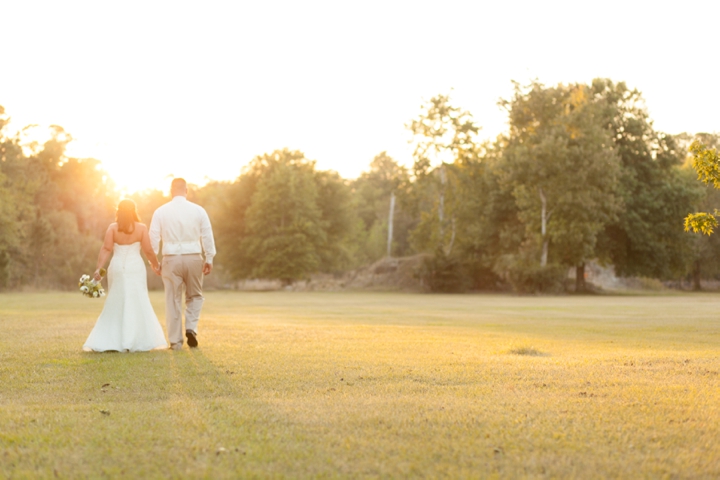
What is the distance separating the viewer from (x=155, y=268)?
39.3 feet

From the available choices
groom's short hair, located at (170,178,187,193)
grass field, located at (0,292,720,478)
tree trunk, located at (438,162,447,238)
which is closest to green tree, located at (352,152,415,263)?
tree trunk, located at (438,162,447,238)

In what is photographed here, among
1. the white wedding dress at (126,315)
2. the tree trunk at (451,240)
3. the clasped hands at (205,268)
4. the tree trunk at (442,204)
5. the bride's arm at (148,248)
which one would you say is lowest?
the white wedding dress at (126,315)

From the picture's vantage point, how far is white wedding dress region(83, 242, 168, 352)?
11.3m

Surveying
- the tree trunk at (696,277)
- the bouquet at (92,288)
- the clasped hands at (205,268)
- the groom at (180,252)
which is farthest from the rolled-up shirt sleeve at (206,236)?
the tree trunk at (696,277)

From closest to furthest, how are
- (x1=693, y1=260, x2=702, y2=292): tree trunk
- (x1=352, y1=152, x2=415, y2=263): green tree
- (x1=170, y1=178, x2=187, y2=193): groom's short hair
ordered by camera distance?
(x1=170, y1=178, x2=187, y2=193): groom's short hair → (x1=693, y1=260, x2=702, y2=292): tree trunk → (x1=352, y1=152, x2=415, y2=263): green tree

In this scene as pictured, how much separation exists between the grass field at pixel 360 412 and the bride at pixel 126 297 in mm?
494

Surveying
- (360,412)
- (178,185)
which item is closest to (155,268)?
(178,185)

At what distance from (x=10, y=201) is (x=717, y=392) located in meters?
53.0

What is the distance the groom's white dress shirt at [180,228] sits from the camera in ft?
38.9

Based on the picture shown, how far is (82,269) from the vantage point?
63.2 m

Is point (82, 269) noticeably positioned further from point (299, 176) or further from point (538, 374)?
point (538, 374)

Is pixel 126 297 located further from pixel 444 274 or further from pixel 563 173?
pixel 444 274

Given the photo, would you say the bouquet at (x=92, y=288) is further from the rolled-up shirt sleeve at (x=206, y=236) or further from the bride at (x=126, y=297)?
the rolled-up shirt sleeve at (x=206, y=236)

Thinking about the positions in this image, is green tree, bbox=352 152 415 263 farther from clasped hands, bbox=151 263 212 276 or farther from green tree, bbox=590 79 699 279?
clasped hands, bbox=151 263 212 276
